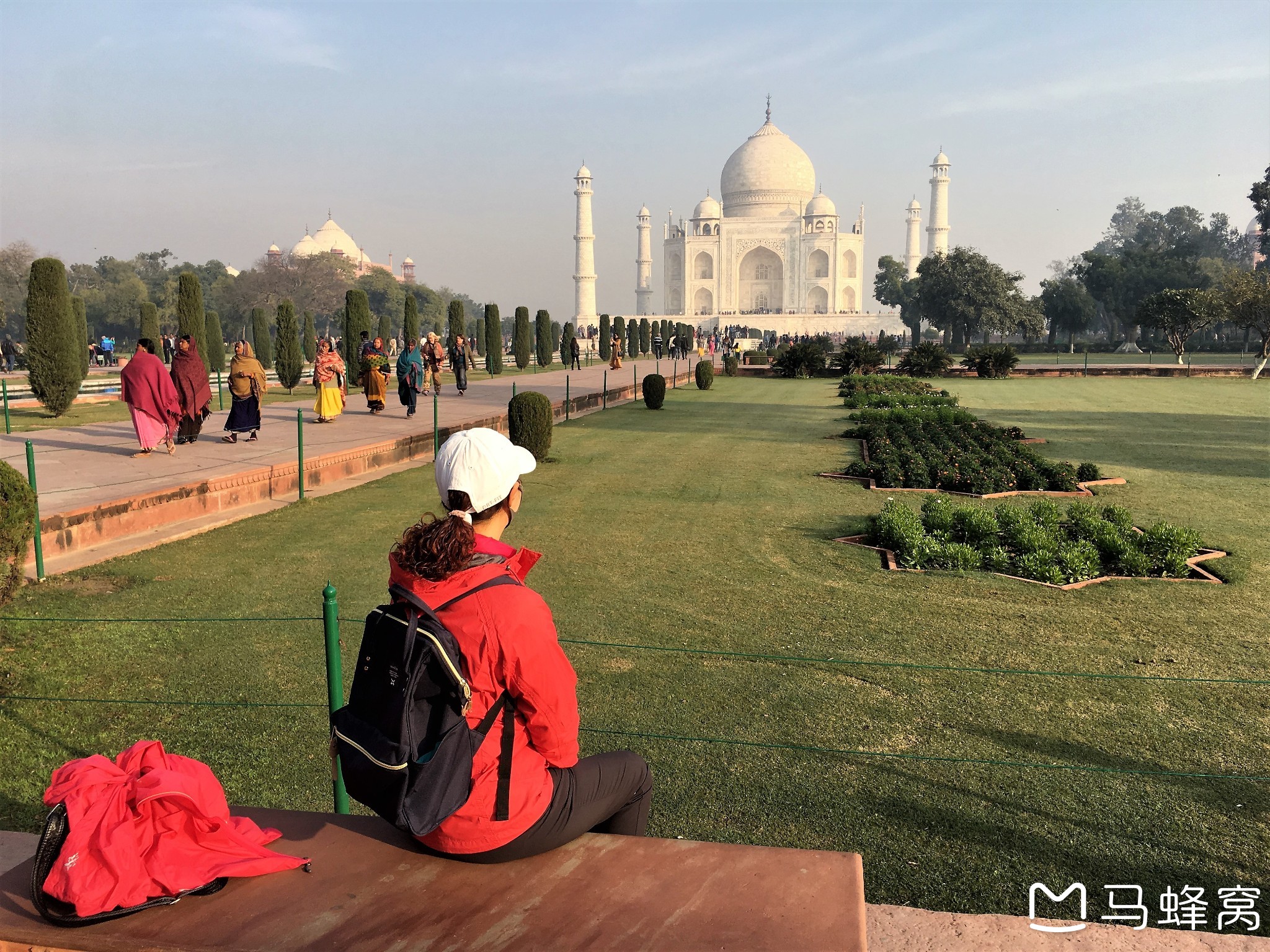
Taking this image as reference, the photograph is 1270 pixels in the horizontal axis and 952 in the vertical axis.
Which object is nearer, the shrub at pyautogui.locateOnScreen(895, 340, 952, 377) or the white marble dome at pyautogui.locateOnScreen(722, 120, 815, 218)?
the shrub at pyautogui.locateOnScreen(895, 340, 952, 377)

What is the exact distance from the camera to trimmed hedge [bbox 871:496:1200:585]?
542 centimetres

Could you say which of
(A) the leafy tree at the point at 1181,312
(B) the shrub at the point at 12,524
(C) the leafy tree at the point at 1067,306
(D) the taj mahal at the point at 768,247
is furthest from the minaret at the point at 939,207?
(B) the shrub at the point at 12,524

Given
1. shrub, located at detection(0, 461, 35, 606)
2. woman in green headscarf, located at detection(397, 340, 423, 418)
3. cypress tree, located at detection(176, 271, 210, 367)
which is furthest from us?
cypress tree, located at detection(176, 271, 210, 367)

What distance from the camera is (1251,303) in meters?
25.5

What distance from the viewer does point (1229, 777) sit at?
3.01 meters

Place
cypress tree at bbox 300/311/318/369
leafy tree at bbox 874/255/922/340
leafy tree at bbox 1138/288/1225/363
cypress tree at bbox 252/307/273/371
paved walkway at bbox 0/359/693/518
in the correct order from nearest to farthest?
paved walkway at bbox 0/359/693/518 < cypress tree at bbox 252/307/273/371 < cypress tree at bbox 300/311/318/369 < leafy tree at bbox 1138/288/1225/363 < leafy tree at bbox 874/255/922/340

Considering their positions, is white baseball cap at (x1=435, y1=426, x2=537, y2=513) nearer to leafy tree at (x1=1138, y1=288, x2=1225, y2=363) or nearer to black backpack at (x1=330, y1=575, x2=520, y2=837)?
black backpack at (x1=330, y1=575, x2=520, y2=837)

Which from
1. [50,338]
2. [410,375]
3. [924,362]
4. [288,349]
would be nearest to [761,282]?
[924,362]

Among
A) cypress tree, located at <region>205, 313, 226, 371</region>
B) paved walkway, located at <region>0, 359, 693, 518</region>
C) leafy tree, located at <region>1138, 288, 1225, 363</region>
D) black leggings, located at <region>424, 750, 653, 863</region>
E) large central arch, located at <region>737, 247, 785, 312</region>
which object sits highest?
large central arch, located at <region>737, 247, 785, 312</region>

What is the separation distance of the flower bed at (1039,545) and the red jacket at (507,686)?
405 centimetres

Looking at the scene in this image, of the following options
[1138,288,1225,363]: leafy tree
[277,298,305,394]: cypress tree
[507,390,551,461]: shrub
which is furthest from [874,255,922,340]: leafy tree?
[507,390,551,461]: shrub

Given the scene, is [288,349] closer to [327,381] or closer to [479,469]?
[327,381]

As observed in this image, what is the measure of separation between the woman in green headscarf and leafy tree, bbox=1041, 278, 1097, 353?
39308 millimetres

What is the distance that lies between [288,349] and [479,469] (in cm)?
1713
